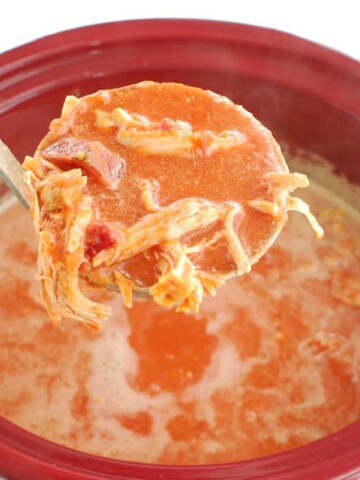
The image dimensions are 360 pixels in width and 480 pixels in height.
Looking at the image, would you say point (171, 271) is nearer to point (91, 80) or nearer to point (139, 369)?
point (139, 369)

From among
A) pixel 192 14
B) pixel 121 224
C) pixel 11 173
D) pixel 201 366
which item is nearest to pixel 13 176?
pixel 11 173

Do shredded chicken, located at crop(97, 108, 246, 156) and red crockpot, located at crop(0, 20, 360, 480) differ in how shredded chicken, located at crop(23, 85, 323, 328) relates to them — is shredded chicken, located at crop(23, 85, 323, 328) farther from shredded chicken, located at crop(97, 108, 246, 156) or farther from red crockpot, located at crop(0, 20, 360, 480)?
red crockpot, located at crop(0, 20, 360, 480)

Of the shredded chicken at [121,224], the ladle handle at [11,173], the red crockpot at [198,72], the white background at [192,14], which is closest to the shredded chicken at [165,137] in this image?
the shredded chicken at [121,224]

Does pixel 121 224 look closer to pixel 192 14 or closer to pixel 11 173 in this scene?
pixel 11 173

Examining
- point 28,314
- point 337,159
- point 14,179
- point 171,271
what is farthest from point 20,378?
point 337,159

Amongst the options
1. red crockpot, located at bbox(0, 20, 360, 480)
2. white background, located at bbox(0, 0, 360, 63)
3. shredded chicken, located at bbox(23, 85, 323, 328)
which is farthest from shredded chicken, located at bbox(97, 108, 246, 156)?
white background, located at bbox(0, 0, 360, 63)
